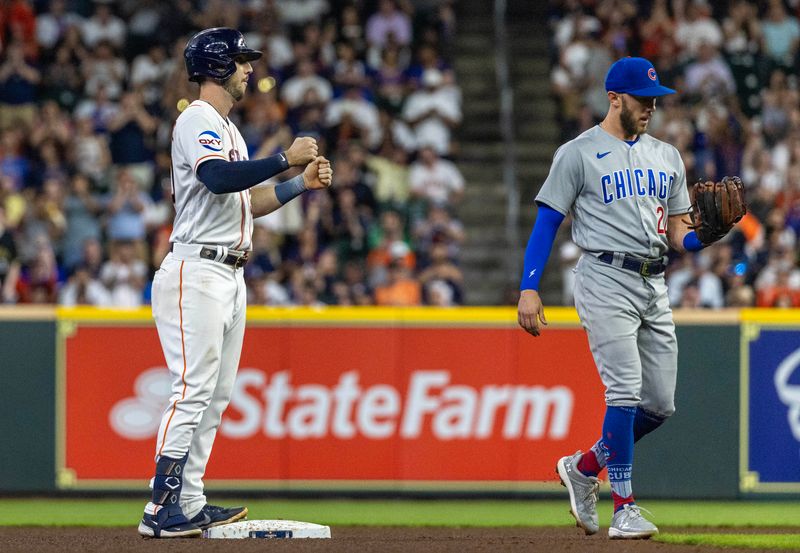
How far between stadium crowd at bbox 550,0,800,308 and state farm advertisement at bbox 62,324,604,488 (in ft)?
9.19

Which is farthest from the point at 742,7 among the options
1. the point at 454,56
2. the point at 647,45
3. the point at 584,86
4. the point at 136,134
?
the point at 136,134

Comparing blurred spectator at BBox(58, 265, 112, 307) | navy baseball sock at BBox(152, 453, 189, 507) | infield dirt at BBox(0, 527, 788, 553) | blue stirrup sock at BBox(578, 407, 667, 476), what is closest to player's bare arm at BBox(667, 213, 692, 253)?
blue stirrup sock at BBox(578, 407, 667, 476)

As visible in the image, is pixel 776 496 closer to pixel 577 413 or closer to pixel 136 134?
pixel 577 413

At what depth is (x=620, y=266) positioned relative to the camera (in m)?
6.88

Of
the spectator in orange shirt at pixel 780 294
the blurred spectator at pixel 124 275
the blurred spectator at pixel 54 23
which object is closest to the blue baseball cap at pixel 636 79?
the spectator in orange shirt at pixel 780 294

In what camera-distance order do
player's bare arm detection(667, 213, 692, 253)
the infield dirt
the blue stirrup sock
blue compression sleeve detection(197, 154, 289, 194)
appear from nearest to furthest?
the infield dirt < blue compression sleeve detection(197, 154, 289, 194) < the blue stirrup sock < player's bare arm detection(667, 213, 692, 253)

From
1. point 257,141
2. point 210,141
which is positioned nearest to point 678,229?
point 210,141

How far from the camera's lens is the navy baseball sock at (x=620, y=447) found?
22.4 feet

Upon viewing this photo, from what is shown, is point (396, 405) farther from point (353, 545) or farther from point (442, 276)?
point (353, 545)

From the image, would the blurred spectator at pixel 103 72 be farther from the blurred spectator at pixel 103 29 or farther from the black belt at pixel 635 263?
the black belt at pixel 635 263

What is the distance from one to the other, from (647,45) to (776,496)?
7.68 meters

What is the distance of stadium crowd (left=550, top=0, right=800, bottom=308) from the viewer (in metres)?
13.4

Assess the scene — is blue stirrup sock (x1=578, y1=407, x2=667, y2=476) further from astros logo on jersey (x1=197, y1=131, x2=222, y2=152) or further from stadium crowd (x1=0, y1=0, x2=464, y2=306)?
stadium crowd (x1=0, y1=0, x2=464, y2=306)

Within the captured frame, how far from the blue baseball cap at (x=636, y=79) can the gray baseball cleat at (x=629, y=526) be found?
78.0 inches
